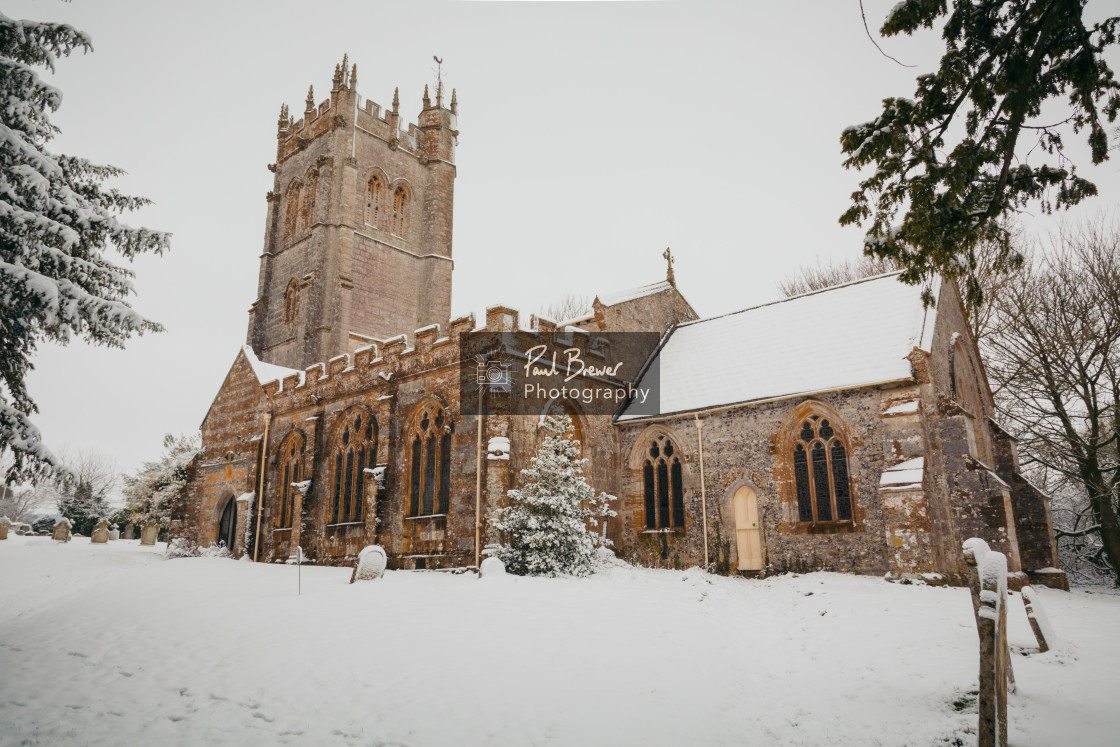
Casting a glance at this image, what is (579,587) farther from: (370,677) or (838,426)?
(838,426)

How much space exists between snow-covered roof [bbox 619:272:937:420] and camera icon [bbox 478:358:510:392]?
4.73 metres

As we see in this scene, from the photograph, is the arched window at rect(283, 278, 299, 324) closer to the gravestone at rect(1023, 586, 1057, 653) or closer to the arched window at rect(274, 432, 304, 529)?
the arched window at rect(274, 432, 304, 529)

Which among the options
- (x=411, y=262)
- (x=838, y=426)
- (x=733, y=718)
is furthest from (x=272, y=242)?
(x=733, y=718)

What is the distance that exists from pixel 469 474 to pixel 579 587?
15.2 ft

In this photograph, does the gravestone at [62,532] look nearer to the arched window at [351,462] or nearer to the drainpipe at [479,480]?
the arched window at [351,462]

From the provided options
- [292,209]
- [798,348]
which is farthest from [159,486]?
[798,348]

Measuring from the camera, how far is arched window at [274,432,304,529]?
77.8 feet

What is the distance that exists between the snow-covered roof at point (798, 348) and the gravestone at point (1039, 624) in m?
7.04

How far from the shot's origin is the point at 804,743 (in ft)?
24.7

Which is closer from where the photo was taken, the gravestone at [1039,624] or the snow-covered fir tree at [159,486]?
the gravestone at [1039,624]

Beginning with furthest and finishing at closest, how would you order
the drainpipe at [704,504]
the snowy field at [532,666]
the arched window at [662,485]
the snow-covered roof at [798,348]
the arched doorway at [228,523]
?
1. the arched doorway at [228,523]
2. the arched window at [662,485]
3. the drainpipe at [704,504]
4. the snow-covered roof at [798,348]
5. the snowy field at [532,666]

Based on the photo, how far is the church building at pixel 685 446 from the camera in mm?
16094

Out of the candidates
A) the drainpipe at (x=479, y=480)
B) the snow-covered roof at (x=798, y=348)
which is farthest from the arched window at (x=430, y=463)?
the snow-covered roof at (x=798, y=348)

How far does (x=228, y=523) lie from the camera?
2603 cm
